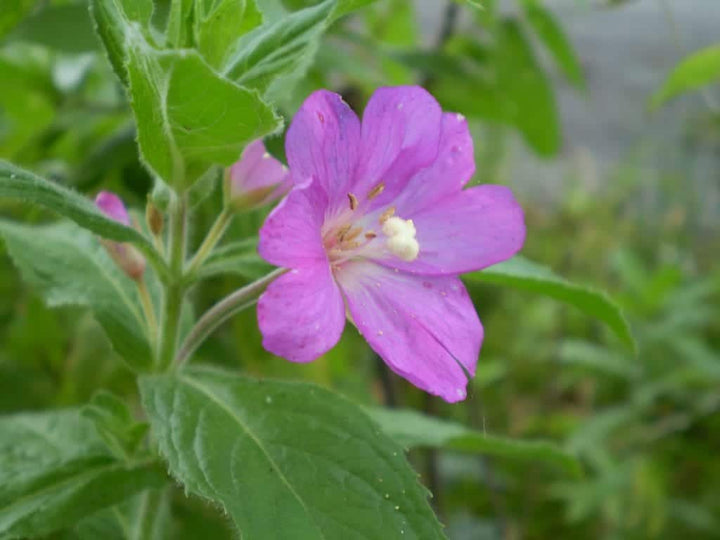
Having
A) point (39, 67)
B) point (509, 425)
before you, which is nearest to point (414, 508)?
point (39, 67)

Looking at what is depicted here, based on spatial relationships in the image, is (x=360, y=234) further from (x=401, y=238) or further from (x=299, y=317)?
(x=299, y=317)

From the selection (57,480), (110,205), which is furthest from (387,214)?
(57,480)

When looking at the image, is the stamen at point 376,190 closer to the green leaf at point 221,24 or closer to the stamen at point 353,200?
the stamen at point 353,200

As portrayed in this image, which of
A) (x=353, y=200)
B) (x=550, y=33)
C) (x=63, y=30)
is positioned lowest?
(x=550, y=33)

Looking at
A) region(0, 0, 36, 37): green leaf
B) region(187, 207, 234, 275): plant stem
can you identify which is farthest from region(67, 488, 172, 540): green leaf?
region(0, 0, 36, 37): green leaf

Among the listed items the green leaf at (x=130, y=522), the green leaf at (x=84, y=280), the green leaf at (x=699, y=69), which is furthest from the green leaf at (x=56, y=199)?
the green leaf at (x=699, y=69)

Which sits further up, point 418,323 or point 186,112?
point 186,112

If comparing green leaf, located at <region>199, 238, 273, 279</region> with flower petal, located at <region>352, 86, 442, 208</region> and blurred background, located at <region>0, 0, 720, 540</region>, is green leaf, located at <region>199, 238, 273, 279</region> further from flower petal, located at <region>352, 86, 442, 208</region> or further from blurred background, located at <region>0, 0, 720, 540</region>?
A: flower petal, located at <region>352, 86, 442, 208</region>
